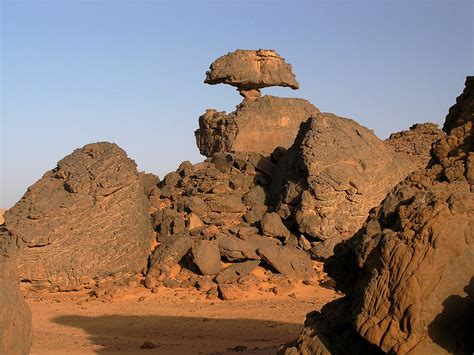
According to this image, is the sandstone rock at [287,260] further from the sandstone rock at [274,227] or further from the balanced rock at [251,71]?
the balanced rock at [251,71]

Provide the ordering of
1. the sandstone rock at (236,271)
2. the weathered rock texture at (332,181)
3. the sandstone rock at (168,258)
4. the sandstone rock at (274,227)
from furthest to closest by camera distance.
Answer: the sandstone rock at (274,227)
the weathered rock texture at (332,181)
the sandstone rock at (168,258)
the sandstone rock at (236,271)

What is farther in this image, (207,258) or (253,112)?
(253,112)

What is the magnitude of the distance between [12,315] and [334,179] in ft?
30.4

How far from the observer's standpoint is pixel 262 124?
18.0 metres

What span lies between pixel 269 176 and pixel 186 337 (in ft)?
21.8

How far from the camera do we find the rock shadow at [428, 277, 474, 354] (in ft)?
16.1

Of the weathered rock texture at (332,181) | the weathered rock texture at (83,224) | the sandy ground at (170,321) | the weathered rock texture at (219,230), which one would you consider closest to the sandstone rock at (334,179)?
the weathered rock texture at (332,181)

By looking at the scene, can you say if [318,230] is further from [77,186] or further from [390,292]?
[390,292]

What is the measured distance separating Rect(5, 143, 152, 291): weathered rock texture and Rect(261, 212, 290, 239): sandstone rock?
2364mm

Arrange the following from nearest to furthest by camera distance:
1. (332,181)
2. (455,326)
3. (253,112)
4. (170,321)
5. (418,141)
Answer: (455,326)
(170,321)
(332,181)
(253,112)
(418,141)

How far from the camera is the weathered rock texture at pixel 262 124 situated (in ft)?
58.9

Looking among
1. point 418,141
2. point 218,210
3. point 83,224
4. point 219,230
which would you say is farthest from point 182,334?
point 418,141

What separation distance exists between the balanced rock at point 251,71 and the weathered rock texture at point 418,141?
3.20 m

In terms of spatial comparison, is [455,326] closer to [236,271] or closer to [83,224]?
[236,271]
